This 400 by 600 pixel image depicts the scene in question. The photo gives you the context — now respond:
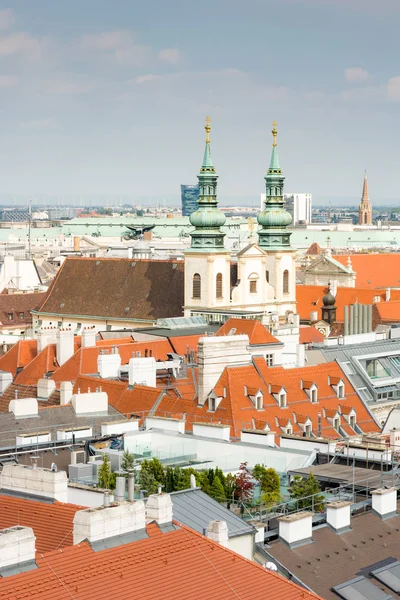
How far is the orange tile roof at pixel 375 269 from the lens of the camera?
492ft

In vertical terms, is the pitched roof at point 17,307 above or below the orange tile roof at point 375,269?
below

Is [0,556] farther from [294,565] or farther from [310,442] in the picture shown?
[310,442]

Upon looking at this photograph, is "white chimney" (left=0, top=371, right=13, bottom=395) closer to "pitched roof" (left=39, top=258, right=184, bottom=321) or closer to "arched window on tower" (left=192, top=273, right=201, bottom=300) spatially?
"arched window on tower" (left=192, top=273, right=201, bottom=300)

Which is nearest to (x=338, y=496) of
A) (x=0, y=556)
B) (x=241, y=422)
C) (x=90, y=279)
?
(x=0, y=556)

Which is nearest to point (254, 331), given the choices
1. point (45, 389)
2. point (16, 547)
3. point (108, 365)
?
point (108, 365)

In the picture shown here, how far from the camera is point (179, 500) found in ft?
91.5

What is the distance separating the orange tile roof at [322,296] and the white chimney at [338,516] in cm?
9148

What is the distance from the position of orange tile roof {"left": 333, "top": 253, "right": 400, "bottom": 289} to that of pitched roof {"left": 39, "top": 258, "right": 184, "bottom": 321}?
41.1 meters

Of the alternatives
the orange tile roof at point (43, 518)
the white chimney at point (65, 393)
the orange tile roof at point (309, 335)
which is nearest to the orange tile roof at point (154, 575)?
the orange tile roof at point (43, 518)

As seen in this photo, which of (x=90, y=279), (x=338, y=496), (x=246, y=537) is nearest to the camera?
(x=246, y=537)

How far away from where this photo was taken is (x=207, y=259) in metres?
103

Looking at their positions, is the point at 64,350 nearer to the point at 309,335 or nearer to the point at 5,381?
the point at 5,381

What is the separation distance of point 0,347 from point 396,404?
113 ft

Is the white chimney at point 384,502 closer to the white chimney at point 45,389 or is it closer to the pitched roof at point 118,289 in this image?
the white chimney at point 45,389
